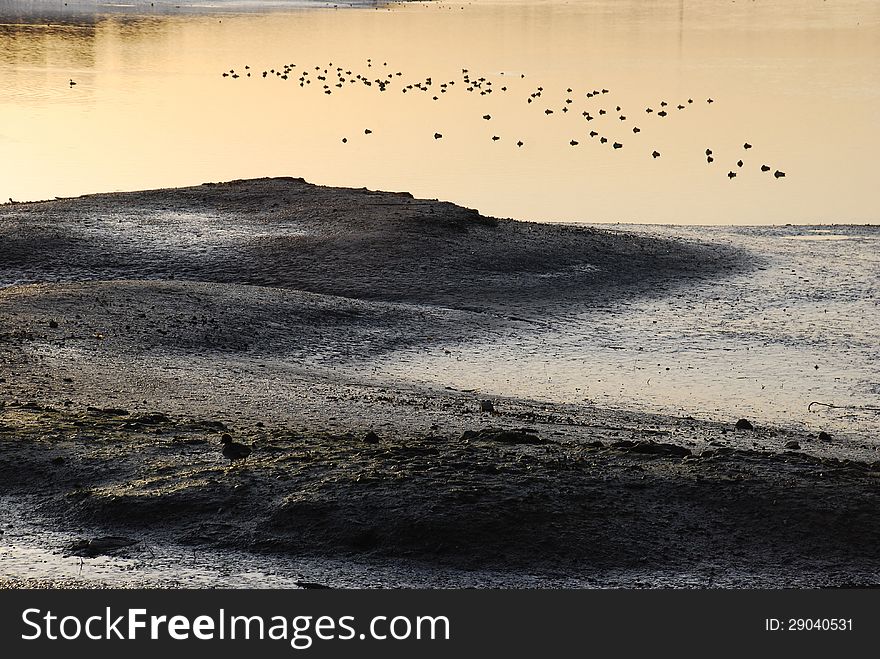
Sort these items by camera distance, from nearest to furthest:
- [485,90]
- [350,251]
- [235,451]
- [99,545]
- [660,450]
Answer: [99,545] < [235,451] < [660,450] < [350,251] < [485,90]

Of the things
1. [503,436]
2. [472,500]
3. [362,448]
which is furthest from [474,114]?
[472,500]

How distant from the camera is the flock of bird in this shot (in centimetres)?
4231

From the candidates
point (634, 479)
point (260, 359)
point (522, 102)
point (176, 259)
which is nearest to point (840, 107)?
point (522, 102)

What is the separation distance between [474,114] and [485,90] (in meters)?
6.28

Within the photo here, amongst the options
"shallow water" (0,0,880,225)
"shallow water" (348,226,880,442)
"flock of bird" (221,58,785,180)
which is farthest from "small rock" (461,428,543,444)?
"flock of bird" (221,58,785,180)

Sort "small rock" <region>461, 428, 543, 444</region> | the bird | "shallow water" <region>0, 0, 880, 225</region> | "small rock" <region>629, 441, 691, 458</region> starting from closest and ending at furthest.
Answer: the bird < "small rock" <region>629, 441, 691, 458</region> < "small rock" <region>461, 428, 543, 444</region> < "shallow water" <region>0, 0, 880, 225</region>

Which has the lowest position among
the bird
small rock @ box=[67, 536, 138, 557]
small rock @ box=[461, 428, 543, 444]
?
small rock @ box=[67, 536, 138, 557]

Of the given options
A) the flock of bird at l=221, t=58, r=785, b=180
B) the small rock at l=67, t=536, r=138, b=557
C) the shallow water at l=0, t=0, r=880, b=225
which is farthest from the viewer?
the flock of bird at l=221, t=58, r=785, b=180

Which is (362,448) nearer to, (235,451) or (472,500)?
(235,451)

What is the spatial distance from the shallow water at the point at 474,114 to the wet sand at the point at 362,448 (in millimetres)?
11416

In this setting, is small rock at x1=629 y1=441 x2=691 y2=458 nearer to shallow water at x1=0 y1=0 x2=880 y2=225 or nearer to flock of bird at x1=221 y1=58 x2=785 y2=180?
shallow water at x1=0 y1=0 x2=880 y2=225

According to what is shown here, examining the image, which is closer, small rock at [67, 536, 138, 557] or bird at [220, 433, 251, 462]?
small rock at [67, 536, 138, 557]

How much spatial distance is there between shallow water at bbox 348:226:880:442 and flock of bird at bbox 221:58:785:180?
47.4ft

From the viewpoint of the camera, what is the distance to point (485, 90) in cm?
5306
